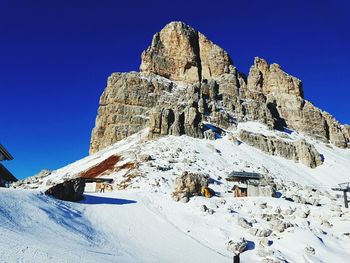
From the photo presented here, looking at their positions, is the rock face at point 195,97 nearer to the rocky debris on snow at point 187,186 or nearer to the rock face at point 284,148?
the rock face at point 284,148

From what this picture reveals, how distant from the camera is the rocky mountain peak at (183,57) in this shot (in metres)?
128

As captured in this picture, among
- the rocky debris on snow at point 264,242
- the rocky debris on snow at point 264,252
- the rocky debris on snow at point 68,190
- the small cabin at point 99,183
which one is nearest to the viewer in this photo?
the rocky debris on snow at point 264,252

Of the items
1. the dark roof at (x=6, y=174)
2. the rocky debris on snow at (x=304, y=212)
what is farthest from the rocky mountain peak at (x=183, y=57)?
the dark roof at (x=6, y=174)

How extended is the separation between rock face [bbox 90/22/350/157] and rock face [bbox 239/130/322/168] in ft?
26.4

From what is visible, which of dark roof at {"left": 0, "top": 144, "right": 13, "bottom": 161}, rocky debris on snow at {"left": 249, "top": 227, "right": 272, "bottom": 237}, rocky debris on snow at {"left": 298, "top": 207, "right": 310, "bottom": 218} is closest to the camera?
rocky debris on snow at {"left": 249, "top": 227, "right": 272, "bottom": 237}

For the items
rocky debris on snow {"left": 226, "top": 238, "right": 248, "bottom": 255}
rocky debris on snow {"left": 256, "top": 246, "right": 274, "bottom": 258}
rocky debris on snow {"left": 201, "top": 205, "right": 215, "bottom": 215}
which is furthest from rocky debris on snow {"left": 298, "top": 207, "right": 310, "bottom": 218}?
rocky debris on snow {"left": 226, "top": 238, "right": 248, "bottom": 255}

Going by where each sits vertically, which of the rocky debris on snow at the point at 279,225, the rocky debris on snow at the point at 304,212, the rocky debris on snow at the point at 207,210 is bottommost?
the rocky debris on snow at the point at 279,225

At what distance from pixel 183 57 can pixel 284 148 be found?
189 feet

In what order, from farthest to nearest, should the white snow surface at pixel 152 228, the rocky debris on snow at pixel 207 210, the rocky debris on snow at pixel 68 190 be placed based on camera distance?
the rocky debris on snow at pixel 207 210 → the rocky debris on snow at pixel 68 190 → the white snow surface at pixel 152 228

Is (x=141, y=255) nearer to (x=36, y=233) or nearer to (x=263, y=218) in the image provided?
(x=36, y=233)

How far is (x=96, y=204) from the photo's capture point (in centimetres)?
3281

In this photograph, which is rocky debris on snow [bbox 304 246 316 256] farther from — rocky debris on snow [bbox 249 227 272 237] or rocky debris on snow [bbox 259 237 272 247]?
rocky debris on snow [bbox 249 227 272 237]

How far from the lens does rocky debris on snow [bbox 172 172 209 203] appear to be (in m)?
39.6

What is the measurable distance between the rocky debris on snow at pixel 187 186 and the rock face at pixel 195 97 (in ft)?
116
